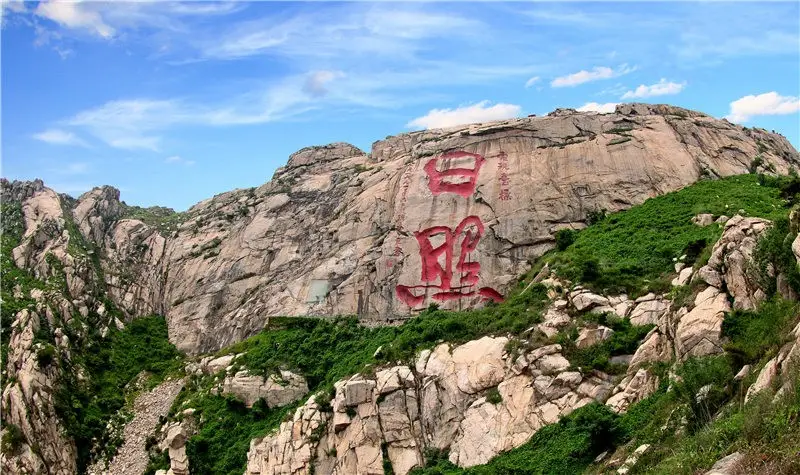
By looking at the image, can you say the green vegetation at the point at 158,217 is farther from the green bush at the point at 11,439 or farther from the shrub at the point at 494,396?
the shrub at the point at 494,396

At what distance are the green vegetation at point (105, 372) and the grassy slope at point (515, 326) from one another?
4132 mm

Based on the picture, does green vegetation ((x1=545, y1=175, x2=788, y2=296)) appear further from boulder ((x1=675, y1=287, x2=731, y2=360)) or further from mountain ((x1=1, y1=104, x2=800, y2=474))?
boulder ((x1=675, y1=287, x2=731, y2=360))

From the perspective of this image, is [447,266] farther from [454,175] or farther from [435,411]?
[435,411]

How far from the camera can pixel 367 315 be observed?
34.2 meters

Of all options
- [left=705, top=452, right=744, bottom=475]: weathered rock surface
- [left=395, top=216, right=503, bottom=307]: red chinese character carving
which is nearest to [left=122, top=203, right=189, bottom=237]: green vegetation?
[left=395, top=216, right=503, bottom=307]: red chinese character carving

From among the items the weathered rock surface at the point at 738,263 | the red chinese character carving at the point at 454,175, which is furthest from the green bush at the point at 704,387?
the red chinese character carving at the point at 454,175

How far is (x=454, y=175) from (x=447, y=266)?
5.04 meters

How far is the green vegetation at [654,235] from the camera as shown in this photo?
27.0m

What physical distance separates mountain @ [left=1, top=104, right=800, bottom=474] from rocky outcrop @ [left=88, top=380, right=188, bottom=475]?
0.13 m

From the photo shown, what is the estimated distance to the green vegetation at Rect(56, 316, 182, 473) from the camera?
108ft

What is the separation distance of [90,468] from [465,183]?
20.9 meters

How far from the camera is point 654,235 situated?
3000 centimetres

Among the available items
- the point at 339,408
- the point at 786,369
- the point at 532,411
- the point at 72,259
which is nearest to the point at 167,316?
the point at 72,259

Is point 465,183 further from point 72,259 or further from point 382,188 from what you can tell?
point 72,259
